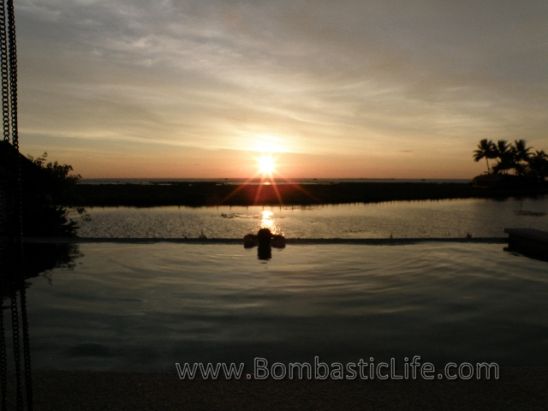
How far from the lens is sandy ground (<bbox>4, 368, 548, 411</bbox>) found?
3896mm

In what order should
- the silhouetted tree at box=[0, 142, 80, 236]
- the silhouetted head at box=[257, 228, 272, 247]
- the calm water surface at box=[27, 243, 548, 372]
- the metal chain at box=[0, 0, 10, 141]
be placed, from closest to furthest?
the metal chain at box=[0, 0, 10, 141] → the calm water surface at box=[27, 243, 548, 372] → the silhouetted head at box=[257, 228, 272, 247] → the silhouetted tree at box=[0, 142, 80, 236]

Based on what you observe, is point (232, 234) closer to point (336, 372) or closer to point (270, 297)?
point (270, 297)

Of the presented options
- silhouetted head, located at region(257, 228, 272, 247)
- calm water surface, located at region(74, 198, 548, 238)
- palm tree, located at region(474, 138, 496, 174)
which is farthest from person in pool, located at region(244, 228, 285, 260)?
palm tree, located at region(474, 138, 496, 174)

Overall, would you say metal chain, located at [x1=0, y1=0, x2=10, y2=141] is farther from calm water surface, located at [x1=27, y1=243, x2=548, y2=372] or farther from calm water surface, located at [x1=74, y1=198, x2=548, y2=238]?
calm water surface, located at [x1=74, y1=198, x2=548, y2=238]

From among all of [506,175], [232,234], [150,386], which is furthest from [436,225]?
[506,175]

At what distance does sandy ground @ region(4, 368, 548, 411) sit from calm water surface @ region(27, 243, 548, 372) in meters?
0.76

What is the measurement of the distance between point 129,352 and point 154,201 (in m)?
54.3

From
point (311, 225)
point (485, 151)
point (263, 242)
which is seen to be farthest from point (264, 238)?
point (485, 151)

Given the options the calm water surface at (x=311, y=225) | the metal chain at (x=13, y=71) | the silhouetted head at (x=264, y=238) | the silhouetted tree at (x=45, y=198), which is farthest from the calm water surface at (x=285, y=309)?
the calm water surface at (x=311, y=225)

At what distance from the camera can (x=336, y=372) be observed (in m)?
4.78

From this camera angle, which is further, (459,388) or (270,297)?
(270,297)

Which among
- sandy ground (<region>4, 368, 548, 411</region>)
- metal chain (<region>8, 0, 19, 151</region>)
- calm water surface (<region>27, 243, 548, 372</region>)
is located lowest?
calm water surface (<region>27, 243, 548, 372</region>)

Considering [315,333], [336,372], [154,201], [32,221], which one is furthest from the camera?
[154,201]

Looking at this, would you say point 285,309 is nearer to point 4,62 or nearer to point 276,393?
point 276,393
